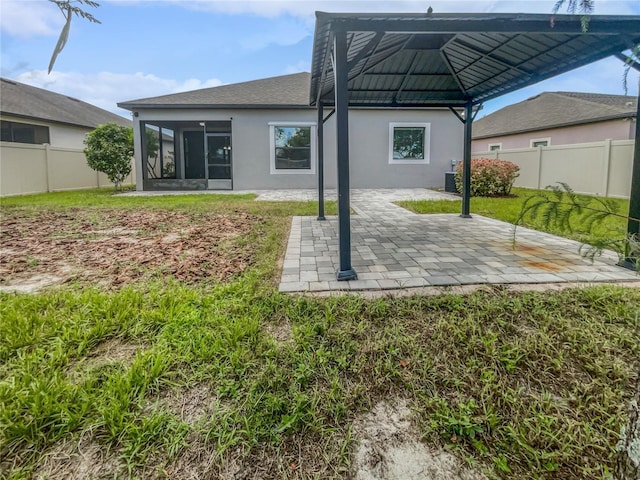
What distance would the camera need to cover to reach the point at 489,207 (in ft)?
28.6

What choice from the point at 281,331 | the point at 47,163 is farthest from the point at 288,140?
the point at 281,331

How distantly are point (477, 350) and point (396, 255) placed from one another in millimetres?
2169

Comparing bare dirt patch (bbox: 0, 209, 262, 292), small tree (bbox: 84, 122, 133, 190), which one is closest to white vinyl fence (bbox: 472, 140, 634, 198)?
bare dirt patch (bbox: 0, 209, 262, 292)

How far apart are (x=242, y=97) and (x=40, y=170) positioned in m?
7.34

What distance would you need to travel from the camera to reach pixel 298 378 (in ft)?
6.60

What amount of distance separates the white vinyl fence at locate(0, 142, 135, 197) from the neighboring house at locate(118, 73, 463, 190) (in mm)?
2418

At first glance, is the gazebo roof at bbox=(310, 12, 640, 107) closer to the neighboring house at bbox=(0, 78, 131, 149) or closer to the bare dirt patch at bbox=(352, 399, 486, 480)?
the bare dirt patch at bbox=(352, 399, 486, 480)

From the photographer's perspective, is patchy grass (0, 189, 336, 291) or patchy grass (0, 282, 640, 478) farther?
patchy grass (0, 189, 336, 291)

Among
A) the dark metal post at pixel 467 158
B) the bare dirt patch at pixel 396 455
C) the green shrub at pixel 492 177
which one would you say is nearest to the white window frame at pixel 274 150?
the green shrub at pixel 492 177

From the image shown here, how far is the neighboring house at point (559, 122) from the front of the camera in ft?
46.2

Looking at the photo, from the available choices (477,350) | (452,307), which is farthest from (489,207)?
(477,350)

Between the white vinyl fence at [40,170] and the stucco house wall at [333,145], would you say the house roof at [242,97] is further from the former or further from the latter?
the white vinyl fence at [40,170]

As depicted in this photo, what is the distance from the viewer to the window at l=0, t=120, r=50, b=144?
14.8m

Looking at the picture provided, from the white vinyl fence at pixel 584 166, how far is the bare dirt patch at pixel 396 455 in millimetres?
10556
